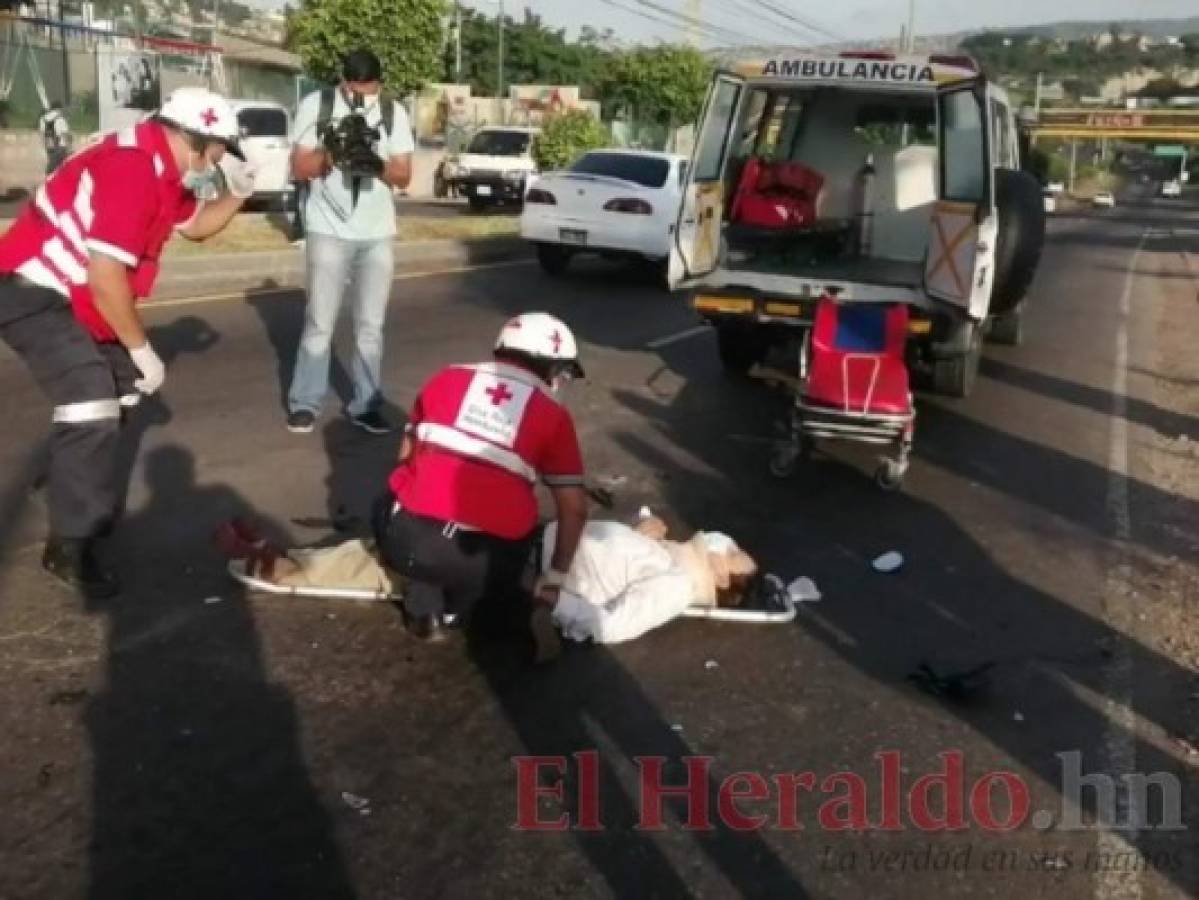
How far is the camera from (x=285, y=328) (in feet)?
35.7

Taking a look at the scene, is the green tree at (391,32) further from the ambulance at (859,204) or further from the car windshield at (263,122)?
the ambulance at (859,204)

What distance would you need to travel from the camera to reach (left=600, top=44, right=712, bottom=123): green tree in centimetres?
4647

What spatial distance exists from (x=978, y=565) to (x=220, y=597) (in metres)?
3.10

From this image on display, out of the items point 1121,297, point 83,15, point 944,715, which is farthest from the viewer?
point 83,15

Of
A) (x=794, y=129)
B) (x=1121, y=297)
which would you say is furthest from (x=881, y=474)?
(x=1121, y=297)

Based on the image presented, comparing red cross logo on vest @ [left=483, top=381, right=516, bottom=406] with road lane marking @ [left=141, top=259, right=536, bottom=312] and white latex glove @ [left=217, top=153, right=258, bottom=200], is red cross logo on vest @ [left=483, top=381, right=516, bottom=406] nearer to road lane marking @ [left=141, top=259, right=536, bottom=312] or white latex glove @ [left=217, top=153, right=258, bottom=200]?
white latex glove @ [left=217, top=153, right=258, bottom=200]

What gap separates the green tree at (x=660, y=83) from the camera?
4647cm

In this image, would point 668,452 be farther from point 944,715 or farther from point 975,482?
point 944,715

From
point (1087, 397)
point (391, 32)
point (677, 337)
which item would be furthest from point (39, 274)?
point (391, 32)

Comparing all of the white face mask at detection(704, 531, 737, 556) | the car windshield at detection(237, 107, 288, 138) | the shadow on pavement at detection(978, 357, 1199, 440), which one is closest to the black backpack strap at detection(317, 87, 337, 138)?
the white face mask at detection(704, 531, 737, 556)

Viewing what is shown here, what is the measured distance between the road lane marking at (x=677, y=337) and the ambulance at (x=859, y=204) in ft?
4.60

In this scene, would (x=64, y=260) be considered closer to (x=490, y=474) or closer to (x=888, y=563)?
(x=490, y=474)

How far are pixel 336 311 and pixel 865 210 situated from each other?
15.9 feet

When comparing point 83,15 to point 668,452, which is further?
point 83,15
